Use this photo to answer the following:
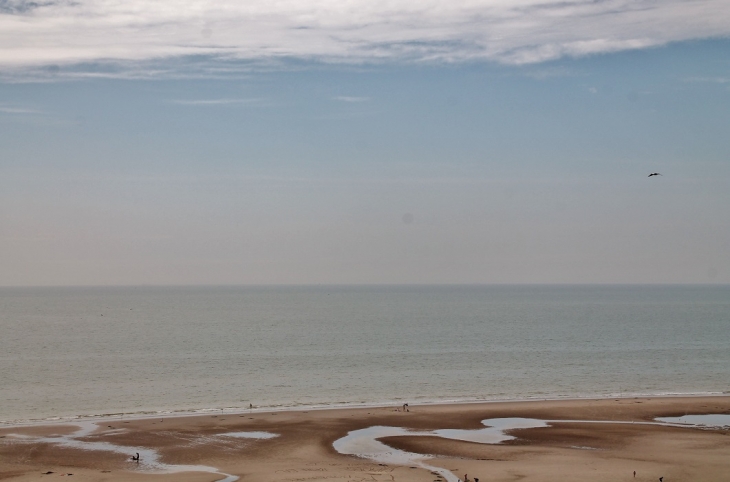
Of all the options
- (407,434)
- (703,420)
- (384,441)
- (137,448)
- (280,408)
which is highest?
(280,408)

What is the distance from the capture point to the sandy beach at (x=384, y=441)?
4059cm

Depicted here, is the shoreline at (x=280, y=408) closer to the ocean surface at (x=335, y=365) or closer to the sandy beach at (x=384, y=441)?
the ocean surface at (x=335, y=365)

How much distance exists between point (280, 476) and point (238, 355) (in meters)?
58.8

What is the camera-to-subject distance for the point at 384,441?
48.7 metres

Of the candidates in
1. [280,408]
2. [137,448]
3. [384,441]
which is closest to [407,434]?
[384,441]

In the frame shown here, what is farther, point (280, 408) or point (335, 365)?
point (335, 365)

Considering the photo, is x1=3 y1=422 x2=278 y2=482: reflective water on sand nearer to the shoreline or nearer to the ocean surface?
the shoreline

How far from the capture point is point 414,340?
119125mm

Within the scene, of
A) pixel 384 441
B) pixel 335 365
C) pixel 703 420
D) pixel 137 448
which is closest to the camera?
pixel 137 448

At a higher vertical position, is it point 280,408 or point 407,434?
point 280,408

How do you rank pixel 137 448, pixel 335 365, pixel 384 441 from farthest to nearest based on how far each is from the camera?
pixel 335 365
pixel 384 441
pixel 137 448

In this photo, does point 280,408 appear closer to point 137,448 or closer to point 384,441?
point 384,441

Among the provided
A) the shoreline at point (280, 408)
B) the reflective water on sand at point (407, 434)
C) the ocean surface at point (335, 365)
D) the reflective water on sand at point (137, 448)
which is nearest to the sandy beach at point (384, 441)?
the reflective water on sand at point (137, 448)

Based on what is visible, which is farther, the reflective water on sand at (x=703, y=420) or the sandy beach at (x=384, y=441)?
the reflective water on sand at (x=703, y=420)
